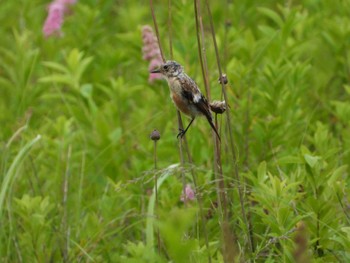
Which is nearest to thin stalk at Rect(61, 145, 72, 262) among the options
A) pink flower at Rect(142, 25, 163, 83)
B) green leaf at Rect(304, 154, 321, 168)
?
pink flower at Rect(142, 25, 163, 83)

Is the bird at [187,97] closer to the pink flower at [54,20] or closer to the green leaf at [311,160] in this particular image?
the green leaf at [311,160]

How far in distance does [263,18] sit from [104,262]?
13.3 ft

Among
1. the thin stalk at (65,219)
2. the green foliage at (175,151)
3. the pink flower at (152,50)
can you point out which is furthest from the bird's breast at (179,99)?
the pink flower at (152,50)

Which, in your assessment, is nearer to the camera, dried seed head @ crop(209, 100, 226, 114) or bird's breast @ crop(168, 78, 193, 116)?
dried seed head @ crop(209, 100, 226, 114)

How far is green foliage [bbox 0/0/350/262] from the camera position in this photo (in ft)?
12.6

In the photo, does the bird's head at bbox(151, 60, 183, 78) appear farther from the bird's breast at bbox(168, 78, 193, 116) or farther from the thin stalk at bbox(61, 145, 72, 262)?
the thin stalk at bbox(61, 145, 72, 262)

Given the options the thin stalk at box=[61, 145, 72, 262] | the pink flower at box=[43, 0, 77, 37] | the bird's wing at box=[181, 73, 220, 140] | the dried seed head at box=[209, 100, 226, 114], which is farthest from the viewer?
the pink flower at box=[43, 0, 77, 37]

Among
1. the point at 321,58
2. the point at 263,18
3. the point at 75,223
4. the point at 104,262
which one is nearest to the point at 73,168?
the point at 75,223

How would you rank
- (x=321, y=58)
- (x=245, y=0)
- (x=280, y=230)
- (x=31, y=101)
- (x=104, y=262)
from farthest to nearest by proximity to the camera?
(x=245, y=0) → (x=321, y=58) → (x=31, y=101) → (x=104, y=262) → (x=280, y=230)

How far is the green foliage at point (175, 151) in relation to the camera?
385 centimetres

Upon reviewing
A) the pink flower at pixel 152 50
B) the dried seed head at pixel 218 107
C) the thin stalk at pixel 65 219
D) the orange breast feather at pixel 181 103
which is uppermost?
the dried seed head at pixel 218 107

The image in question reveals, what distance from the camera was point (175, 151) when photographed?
17.1 ft

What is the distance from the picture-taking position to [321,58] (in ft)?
22.2

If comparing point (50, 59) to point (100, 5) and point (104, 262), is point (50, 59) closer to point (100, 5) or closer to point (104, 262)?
point (100, 5)
